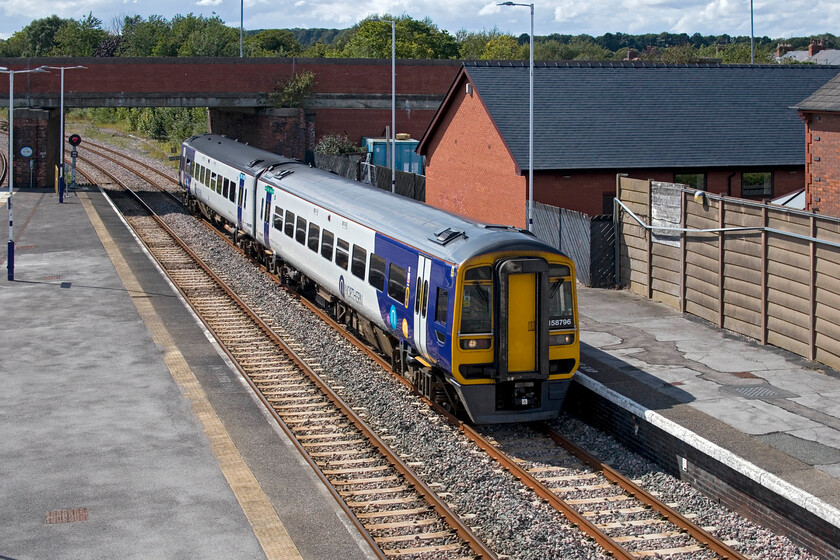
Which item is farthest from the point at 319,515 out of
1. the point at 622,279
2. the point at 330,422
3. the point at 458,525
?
the point at 622,279

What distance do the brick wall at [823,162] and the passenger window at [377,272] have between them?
983 centimetres

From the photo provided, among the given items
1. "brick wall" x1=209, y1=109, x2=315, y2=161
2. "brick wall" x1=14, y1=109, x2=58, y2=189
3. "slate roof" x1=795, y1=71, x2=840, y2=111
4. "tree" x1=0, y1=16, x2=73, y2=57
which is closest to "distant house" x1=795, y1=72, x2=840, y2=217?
"slate roof" x1=795, y1=71, x2=840, y2=111

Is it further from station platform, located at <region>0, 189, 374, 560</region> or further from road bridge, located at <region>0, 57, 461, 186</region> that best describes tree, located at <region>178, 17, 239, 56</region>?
station platform, located at <region>0, 189, 374, 560</region>

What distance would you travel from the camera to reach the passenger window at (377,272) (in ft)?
52.0

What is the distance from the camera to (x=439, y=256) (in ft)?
44.5

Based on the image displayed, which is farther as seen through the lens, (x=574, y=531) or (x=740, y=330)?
(x=740, y=330)

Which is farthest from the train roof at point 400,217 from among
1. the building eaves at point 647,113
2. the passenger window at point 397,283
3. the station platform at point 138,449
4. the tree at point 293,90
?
the tree at point 293,90

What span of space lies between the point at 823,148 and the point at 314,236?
35.5ft

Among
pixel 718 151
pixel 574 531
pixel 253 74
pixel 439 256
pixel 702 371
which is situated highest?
pixel 253 74

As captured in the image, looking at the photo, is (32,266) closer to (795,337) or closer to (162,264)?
(162,264)

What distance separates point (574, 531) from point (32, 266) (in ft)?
64.8

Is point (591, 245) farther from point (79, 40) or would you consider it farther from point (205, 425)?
point (79, 40)

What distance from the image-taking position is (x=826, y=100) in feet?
68.0

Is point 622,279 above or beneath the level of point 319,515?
above
